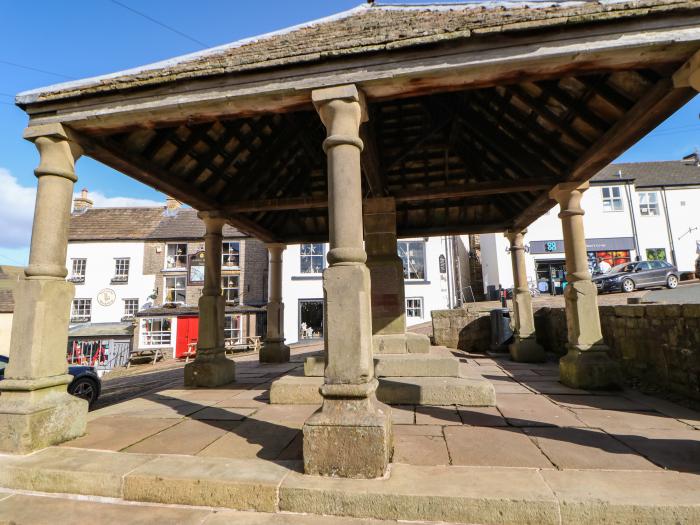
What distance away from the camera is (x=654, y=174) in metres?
24.7

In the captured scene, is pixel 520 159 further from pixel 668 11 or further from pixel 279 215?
pixel 279 215

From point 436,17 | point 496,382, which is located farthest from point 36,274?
point 496,382

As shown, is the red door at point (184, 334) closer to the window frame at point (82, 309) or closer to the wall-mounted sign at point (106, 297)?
the wall-mounted sign at point (106, 297)

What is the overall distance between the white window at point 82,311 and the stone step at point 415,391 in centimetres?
2336

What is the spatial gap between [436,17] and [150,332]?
22190mm

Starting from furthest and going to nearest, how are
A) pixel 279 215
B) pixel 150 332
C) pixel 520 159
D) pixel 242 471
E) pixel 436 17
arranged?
1. pixel 150 332
2. pixel 279 215
3. pixel 520 159
4. pixel 436 17
5. pixel 242 471

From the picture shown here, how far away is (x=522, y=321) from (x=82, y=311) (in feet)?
83.4

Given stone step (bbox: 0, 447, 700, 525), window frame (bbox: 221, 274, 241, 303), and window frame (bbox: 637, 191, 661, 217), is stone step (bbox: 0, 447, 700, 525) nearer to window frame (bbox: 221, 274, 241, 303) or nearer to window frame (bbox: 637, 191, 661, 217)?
window frame (bbox: 221, 274, 241, 303)

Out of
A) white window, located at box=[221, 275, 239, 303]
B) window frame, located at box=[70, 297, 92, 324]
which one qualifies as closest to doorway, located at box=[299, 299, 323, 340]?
white window, located at box=[221, 275, 239, 303]

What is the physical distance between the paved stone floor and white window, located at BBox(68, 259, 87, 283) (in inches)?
909

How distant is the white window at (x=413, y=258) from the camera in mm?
18297

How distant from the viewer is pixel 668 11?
3102mm

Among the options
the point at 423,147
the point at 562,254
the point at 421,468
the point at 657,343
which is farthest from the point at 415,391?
the point at 562,254

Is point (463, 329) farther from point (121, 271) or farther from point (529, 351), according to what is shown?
point (121, 271)
